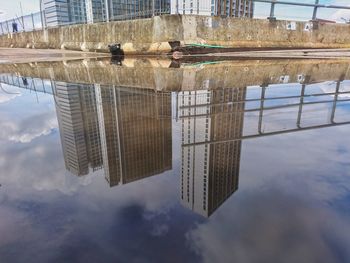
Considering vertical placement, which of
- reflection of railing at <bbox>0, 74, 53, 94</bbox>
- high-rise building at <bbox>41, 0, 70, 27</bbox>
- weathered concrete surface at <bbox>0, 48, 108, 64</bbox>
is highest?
high-rise building at <bbox>41, 0, 70, 27</bbox>

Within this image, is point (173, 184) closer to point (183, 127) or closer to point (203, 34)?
point (183, 127)

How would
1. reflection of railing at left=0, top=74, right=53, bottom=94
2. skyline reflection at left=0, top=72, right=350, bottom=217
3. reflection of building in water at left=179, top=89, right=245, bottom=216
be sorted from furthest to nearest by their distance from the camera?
reflection of railing at left=0, top=74, right=53, bottom=94
skyline reflection at left=0, top=72, right=350, bottom=217
reflection of building in water at left=179, top=89, right=245, bottom=216

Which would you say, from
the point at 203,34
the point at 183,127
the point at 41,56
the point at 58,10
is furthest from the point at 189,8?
the point at 58,10

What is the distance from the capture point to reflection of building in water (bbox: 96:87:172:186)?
249 centimetres

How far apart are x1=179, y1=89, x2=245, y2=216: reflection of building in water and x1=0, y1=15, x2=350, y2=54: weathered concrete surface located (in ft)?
41.0

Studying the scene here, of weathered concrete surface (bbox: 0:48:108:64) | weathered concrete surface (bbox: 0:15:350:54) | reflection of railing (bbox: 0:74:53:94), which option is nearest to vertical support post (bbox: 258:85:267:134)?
reflection of railing (bbox: 0:74:53:94)

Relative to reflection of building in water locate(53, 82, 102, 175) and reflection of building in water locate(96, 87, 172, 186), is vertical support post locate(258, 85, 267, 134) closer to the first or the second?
reflection of building in water locate(96, 87, 172, 186)

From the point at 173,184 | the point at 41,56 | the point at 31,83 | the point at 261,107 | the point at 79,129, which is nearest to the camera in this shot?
the point at 173,184

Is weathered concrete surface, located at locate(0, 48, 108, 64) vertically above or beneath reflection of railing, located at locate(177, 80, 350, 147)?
beneath

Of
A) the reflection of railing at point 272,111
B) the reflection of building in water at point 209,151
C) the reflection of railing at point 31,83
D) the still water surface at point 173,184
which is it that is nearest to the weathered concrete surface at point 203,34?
the reflection of railing at point 31,83

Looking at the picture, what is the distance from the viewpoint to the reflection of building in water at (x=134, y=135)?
2.49 metres

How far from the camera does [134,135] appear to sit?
314 cm

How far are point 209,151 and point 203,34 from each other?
15412 millimetres

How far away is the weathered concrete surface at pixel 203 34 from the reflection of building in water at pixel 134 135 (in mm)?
12537
